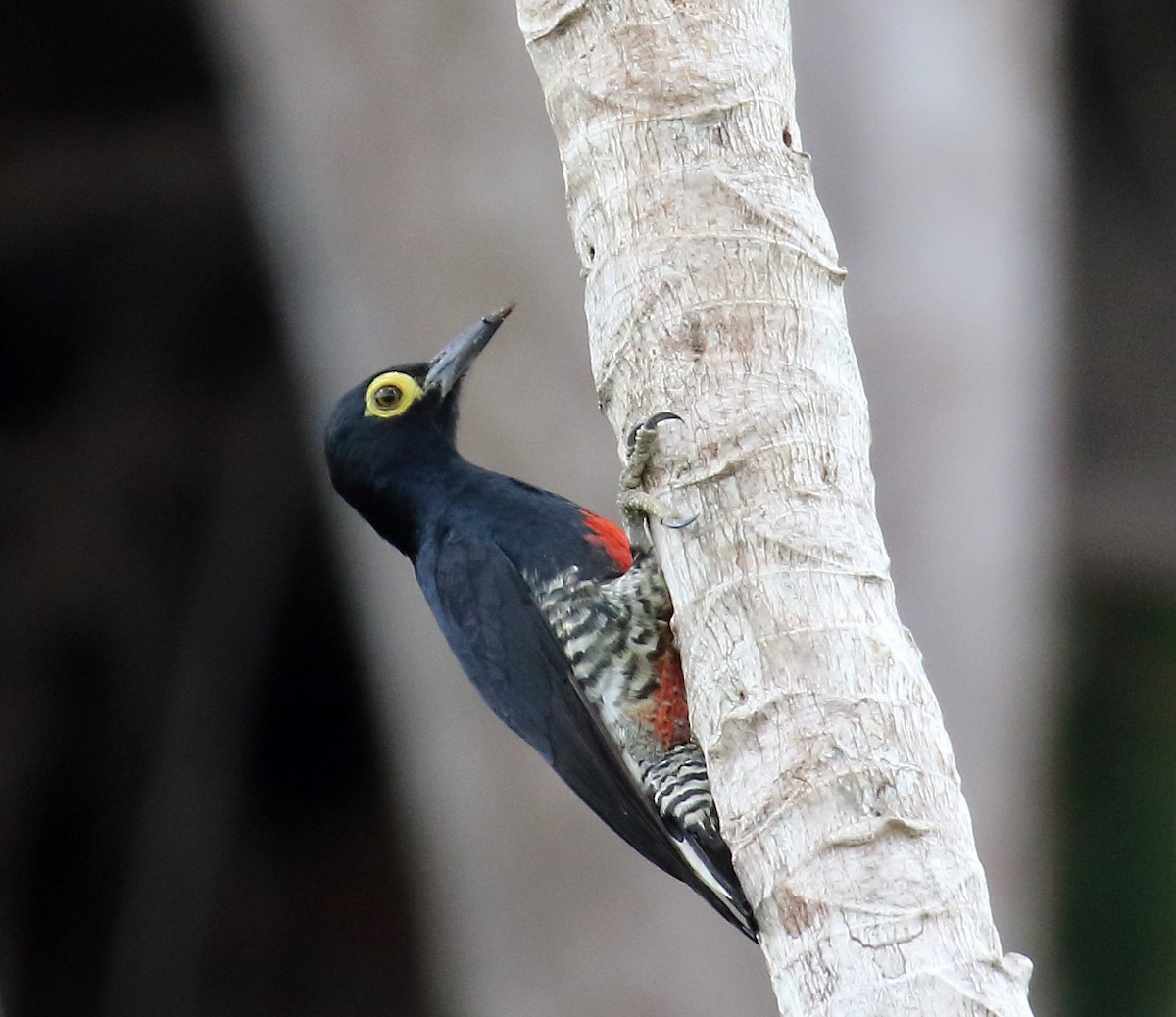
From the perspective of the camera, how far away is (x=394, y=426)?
373cm

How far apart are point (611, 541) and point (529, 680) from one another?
38 cm

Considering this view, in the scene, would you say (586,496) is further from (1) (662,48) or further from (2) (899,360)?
(1) (662,48)

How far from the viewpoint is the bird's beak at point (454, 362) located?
3660 mm

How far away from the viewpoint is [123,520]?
31.7 feet

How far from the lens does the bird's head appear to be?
3.73 metres

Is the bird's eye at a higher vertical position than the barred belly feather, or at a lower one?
higher

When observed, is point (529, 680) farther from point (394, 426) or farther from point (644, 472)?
point (644, 472)

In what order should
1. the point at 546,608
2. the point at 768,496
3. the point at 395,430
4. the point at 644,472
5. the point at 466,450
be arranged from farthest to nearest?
1. the point at 466,450
2. the point at 395,430
3. the point at 546,608
4. the point at 644,472
5. the point at 768,496

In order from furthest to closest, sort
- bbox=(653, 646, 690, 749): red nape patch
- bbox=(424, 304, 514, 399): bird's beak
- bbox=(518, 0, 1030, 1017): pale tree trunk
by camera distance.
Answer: bbox=(424, 304, 514, 399): bird's beak < bbox=(653, 646, 690, 749): red nape patch < bbox=(518, 0, 1030, 1017): pale tree trunk

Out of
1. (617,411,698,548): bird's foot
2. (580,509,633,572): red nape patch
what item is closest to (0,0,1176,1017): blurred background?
(580,509,633,572): red nape patch

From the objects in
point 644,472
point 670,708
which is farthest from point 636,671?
point 644,472

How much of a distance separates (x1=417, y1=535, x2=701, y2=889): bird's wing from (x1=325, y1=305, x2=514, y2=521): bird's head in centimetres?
24

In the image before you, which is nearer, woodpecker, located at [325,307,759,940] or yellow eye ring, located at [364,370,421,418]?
woodpecker, located at [325,307,759,940]

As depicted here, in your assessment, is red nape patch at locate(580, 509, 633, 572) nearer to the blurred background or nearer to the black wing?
the black wing
